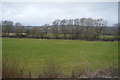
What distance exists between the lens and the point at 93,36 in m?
9.45

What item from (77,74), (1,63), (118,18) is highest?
(118,18)

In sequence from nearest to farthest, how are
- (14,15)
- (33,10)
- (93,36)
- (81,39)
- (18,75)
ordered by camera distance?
(18,75)
(33,10)
(14,15)
(93,36)
(81,39)

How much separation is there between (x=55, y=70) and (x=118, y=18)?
181 centimetres

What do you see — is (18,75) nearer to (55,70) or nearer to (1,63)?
(1,63)

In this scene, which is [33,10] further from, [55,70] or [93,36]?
[93,36]

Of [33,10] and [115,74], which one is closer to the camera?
[115,74]

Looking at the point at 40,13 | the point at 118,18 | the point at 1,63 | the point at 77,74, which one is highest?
the point at 40,13

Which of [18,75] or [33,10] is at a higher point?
[33,10]

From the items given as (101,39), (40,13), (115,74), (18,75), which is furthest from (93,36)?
(18,75)

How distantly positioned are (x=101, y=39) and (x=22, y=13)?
261 inches

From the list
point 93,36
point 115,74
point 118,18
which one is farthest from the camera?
point 93,36

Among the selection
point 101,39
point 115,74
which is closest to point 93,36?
point 101,39

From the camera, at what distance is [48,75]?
251 cm

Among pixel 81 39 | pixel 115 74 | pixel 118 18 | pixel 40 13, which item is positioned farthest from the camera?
pixel 81 39
